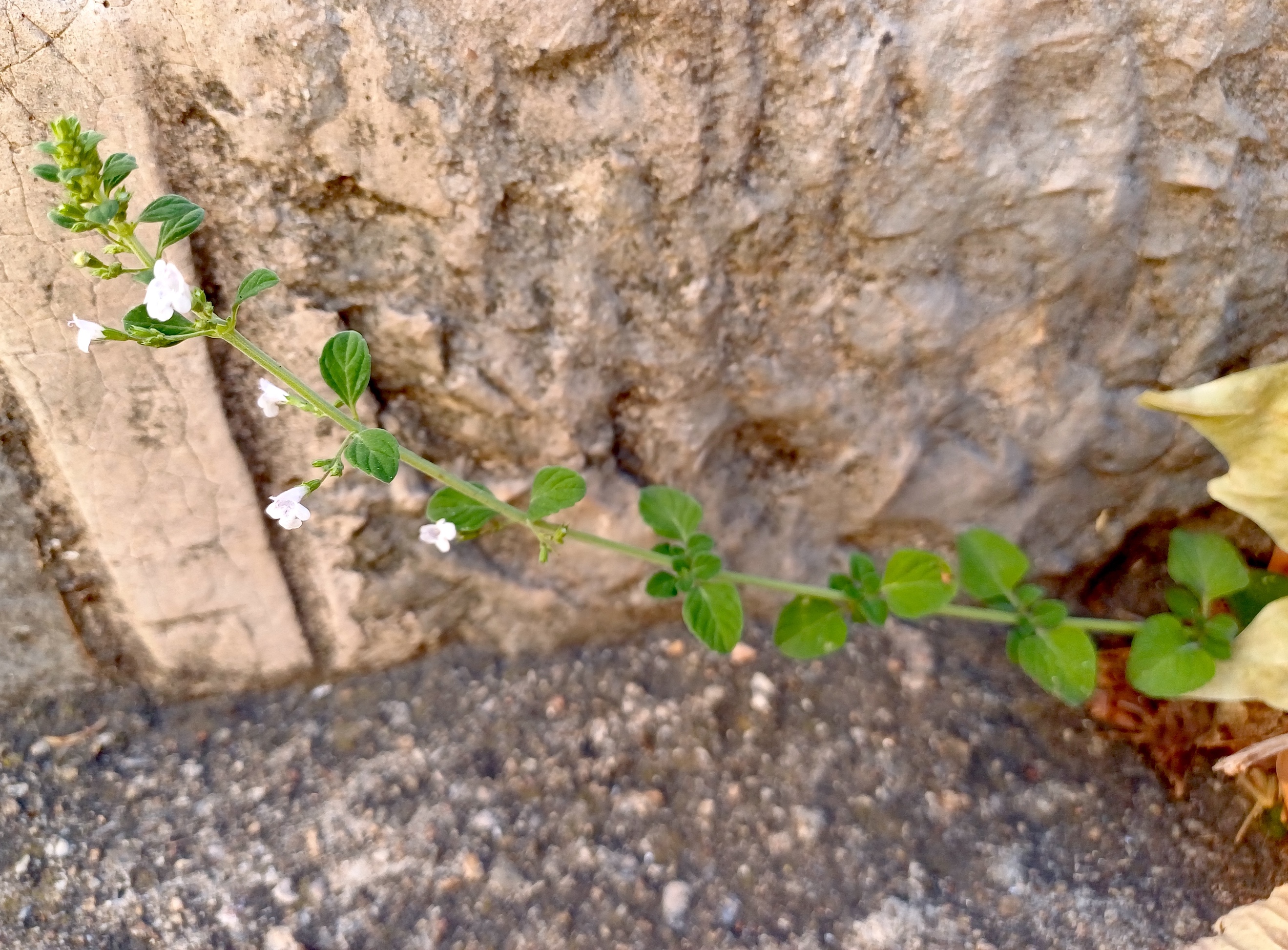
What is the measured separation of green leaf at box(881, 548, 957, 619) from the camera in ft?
4.53

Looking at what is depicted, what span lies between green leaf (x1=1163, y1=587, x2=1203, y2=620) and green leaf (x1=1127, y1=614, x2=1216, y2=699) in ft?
0.07

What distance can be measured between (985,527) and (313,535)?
39.7 inches

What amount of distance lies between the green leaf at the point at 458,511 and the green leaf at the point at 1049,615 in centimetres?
77

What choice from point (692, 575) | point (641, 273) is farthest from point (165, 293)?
point (692, 575)

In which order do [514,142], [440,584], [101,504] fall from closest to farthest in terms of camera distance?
1. [514,142]
2. [101,504]
3. [440,584]

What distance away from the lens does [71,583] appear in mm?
1461

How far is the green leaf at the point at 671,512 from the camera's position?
1.39 m

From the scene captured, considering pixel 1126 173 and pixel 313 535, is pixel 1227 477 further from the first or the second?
pixel 313 535

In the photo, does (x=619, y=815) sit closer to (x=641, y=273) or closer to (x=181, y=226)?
(x=641, y=273)

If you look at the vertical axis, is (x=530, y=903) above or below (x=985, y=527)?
below

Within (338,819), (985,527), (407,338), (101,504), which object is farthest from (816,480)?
(101,504)

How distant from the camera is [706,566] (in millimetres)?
1359

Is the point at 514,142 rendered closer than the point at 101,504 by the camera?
Yes

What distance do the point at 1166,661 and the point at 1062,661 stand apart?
0.13 m
